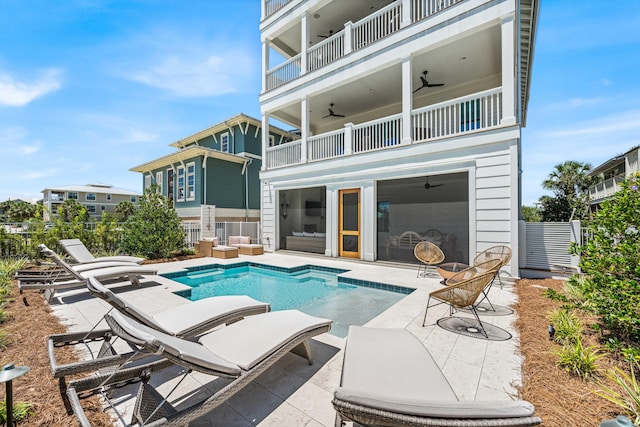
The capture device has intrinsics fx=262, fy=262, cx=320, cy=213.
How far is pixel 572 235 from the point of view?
6.21 metres

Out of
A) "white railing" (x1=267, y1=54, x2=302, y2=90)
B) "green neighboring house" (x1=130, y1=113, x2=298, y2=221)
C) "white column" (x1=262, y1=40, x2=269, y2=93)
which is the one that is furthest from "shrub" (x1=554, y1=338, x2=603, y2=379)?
"green neighboring house" (x1=130, y1=113, x2=298, y2=221)

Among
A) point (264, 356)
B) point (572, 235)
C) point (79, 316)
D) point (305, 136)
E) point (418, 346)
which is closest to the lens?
point (264, 356)

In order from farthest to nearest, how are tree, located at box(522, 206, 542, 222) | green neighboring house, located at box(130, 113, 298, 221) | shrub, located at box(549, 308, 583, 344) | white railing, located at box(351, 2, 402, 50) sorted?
tree, located at box(522, 206, 542, 222), green neighboring house, located at box(130, 113, 298, 221), white railing, located at box(351, 2, 402, 50), shrub, located at box(549, 308, 583, 344)

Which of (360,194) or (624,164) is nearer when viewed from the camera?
(360,194)

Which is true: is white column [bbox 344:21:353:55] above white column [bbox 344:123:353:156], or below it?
above

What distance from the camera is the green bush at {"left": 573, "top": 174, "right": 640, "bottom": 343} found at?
2.55 metres

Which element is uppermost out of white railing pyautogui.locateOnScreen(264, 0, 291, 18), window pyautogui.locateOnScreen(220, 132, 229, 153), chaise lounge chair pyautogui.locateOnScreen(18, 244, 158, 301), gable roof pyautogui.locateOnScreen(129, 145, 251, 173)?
white railing pyautogui.locateOnScreen(264, 0, 291, 18)

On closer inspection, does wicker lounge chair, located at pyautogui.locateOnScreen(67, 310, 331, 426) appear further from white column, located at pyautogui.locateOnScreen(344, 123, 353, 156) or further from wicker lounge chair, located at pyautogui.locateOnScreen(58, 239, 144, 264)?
white column, located at pyautogui.locateOnScreen(344, 123, 353, 156)

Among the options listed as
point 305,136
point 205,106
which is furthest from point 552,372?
point 205,106

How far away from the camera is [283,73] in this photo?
1132cm

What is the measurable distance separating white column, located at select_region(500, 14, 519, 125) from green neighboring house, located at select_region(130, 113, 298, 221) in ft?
36.1

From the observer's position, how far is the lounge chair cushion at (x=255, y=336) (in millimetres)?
2178

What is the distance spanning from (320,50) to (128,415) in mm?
11649

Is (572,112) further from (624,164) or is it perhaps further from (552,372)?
(552,372)
